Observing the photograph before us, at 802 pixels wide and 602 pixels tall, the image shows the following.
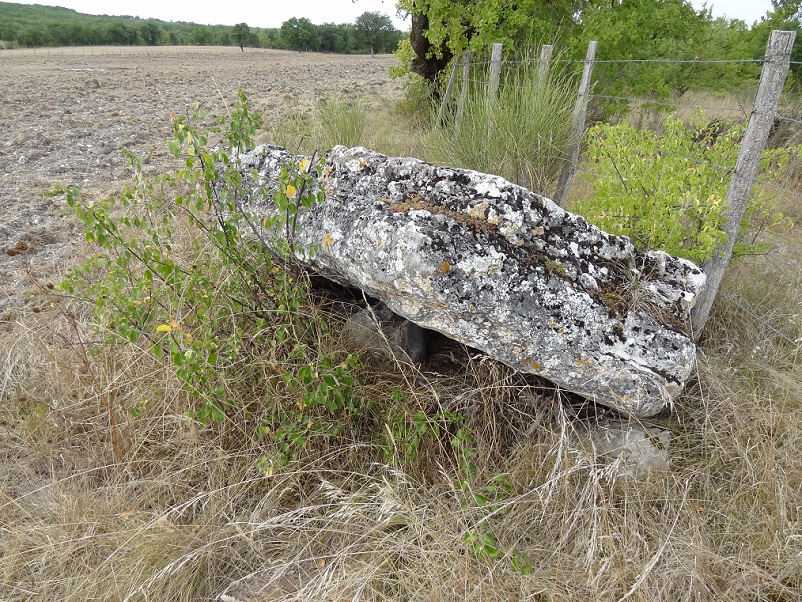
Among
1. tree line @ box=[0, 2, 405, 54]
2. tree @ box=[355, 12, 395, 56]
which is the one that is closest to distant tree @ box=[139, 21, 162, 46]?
tree line @ box=[0, 2, 405, 54]

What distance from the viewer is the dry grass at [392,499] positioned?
1.72 meters

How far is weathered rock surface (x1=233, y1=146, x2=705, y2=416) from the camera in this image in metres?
2.12

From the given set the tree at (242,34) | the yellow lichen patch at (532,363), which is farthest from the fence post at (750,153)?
the tree at (242,34)

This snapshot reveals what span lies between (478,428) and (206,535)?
1.21 meters

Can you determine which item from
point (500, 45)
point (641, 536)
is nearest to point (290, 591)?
point (641, 536)

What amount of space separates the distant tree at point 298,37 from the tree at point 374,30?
5.99m

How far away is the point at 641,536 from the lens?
1862 millimetres

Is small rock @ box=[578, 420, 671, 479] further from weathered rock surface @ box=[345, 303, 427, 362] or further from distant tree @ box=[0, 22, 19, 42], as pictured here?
distant tree @ box=[0, 22, 19, 42]

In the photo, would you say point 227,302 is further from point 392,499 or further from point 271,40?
point 271,40

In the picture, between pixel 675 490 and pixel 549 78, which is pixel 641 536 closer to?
pixel 675 490

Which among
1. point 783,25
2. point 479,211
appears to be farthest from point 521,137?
point 783,25

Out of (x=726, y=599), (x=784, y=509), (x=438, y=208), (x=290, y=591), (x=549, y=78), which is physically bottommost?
(x=290, y=591)

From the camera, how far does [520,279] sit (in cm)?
215

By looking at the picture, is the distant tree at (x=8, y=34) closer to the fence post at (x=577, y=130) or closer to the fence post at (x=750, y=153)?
the fence post at (x=577, y=130)
